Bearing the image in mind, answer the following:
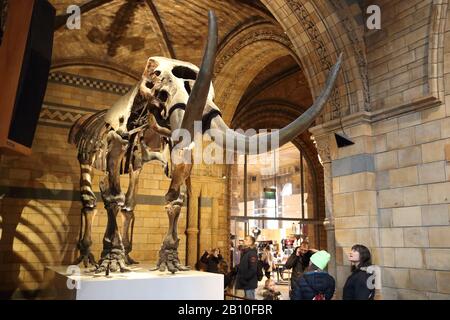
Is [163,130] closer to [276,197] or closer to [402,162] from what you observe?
[402,162]

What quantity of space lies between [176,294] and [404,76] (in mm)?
3954

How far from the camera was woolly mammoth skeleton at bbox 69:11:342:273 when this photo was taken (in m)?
2.69

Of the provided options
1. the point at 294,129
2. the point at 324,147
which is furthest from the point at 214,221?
the point at 294,129

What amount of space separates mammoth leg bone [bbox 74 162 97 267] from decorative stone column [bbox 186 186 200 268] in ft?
13.6

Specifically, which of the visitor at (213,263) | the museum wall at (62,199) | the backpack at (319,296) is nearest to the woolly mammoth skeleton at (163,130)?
the backpack at (319,296)

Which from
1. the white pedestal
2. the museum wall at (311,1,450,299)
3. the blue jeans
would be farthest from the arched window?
the white pedestal

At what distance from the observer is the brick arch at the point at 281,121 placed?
14375 mm

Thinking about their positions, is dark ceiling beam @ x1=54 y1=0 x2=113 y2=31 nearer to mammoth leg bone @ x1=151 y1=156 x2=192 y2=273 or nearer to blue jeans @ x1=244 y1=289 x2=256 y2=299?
mammoth leg bone @ x1=151 y1=156 x2=192 y2=273

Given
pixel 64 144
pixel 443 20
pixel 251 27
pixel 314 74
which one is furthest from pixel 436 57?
pixel 64 144

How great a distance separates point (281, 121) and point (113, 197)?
39.0ft

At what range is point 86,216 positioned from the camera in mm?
5410

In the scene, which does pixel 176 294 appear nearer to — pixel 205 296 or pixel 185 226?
pixel 205 296

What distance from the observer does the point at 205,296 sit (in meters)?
3.12

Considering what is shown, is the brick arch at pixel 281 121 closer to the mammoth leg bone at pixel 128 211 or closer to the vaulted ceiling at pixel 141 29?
the vaulted ceiling at pixel 141 29
